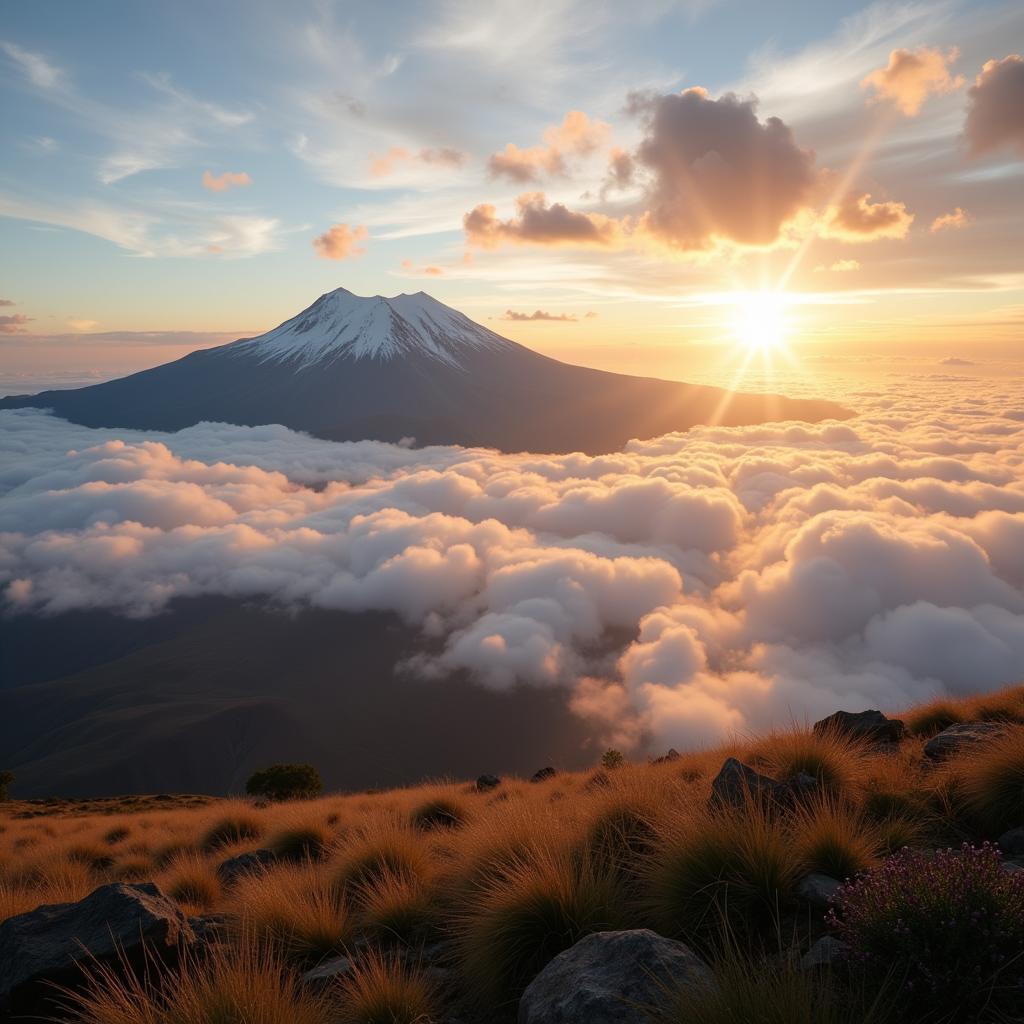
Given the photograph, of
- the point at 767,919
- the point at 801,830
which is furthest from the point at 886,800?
the point at 767,919

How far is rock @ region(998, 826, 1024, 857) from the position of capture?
5.87 meters

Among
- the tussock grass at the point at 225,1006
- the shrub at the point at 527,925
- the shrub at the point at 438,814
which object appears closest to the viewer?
the tussock grass at the point at 225,1006

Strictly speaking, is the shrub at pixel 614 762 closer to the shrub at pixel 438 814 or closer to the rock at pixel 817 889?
the shrub at pixel 438 814

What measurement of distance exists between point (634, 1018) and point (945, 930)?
6.10 feet

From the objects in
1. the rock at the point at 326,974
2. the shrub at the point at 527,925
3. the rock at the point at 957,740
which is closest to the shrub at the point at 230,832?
the rock at the point at 326,974

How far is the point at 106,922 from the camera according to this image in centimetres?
550

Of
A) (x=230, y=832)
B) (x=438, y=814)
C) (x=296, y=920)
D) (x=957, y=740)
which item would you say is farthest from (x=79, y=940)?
(x=957, y=740)

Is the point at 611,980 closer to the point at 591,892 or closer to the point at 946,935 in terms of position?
the point at 591,892

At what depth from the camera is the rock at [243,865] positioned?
945 centimetres

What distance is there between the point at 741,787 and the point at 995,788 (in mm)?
2764

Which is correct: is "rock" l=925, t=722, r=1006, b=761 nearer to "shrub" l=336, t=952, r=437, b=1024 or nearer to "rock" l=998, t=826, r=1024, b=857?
"rock" l=998, t=826, r=1024, b=857

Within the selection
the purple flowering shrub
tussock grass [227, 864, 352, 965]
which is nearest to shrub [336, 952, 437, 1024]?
tussock grass [227, 864, 352, 965]

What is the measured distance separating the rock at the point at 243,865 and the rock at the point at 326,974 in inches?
169

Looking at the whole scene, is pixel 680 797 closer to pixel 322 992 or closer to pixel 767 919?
pixel 767 919
